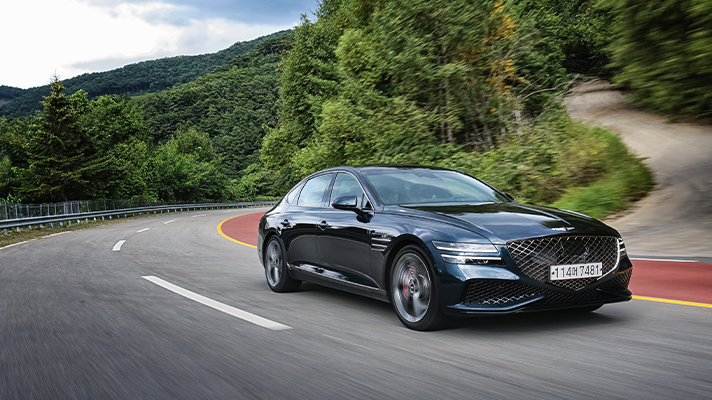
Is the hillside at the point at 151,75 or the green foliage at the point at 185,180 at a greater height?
the hillside at the point at 151,75

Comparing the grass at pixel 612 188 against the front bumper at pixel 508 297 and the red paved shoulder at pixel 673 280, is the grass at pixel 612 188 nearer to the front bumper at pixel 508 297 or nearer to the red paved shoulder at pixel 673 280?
the red paved shoulder at pixel 673 280

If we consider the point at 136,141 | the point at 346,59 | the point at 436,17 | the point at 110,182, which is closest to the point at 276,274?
the point at 436,17

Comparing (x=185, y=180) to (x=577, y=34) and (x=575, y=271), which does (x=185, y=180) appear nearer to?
(x=577, y=34)

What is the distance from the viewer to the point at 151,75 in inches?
5960

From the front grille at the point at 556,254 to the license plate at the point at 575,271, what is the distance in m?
0.02

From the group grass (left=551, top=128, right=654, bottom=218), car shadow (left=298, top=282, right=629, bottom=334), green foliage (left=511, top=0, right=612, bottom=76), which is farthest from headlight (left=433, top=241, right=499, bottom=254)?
green foliage (left=511, top=0, right=612, bottom=76)

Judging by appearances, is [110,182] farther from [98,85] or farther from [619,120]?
[98,85]

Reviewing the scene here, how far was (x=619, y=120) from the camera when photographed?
37.2m

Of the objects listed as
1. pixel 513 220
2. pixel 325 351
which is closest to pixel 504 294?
pixel 513 220

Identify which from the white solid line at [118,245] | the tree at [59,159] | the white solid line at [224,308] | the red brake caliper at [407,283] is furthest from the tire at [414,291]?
the tree at [59,159]

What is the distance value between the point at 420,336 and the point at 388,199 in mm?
1526

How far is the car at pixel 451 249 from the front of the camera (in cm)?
471

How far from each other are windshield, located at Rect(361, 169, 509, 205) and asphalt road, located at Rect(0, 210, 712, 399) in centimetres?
120

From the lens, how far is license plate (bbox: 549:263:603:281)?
4.73 m
